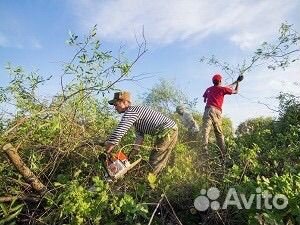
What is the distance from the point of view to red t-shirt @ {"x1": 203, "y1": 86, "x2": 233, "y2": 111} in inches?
372

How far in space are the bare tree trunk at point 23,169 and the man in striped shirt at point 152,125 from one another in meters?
1.37

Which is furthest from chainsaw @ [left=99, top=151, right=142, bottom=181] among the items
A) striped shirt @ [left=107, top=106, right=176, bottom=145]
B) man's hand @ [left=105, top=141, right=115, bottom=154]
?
striped shirt @ [left=107, top=106, right=176, bottom=145]

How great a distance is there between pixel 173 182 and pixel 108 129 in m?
2.02

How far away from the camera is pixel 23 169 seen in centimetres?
565

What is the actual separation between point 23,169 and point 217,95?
4.92m

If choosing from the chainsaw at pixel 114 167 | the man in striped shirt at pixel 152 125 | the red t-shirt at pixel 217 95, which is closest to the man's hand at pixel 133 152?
the man in striped shirt at pixel 152 125

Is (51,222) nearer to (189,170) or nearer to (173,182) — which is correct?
(173,182)

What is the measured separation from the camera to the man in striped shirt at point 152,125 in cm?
650

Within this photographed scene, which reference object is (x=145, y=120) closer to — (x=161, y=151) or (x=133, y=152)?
(x=161, y=151)

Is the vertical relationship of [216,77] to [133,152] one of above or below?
above

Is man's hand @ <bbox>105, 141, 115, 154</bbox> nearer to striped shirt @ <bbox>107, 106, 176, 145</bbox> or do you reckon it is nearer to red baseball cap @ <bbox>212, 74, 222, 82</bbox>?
striped shirt @ <bbox>107, 106, 176, 145</bbox>

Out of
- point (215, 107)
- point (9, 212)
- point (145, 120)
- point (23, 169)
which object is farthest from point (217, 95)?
point (9, 212)

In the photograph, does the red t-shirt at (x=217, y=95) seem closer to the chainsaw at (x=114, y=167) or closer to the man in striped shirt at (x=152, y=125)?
the man in striped shirt at (x=152, y=125)

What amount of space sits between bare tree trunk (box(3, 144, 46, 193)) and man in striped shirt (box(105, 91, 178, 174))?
4.50ft
